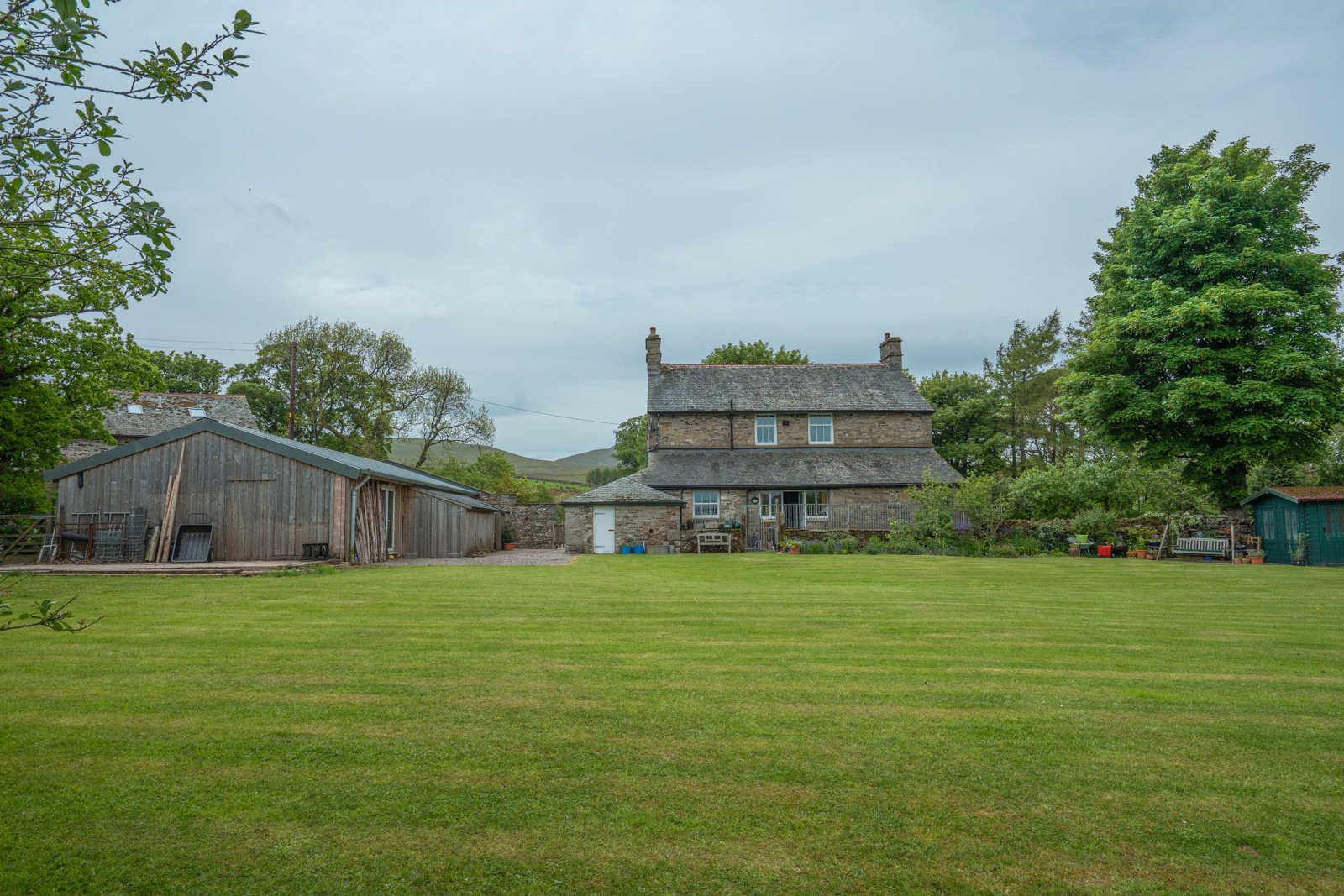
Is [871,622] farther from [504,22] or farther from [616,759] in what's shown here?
[504,22]

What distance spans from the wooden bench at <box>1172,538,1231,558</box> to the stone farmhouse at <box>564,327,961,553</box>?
8612 mm

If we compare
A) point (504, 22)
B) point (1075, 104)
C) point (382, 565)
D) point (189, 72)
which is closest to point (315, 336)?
point (382, 565)

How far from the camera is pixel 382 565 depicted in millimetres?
19656

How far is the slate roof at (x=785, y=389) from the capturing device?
114ft

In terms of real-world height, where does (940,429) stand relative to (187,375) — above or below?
below

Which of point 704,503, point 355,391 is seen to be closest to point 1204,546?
point 704,503

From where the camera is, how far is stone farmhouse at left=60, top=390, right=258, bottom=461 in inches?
1526

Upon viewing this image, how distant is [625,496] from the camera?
2917 centimetres

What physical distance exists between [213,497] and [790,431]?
23334 mm

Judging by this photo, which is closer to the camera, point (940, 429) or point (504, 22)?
point (504, 22)

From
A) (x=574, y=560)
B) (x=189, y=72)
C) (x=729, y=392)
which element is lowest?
(x=574, y=560)

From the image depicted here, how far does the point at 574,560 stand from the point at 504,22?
14963mm

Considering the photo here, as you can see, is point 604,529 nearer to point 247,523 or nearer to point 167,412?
point 247,523

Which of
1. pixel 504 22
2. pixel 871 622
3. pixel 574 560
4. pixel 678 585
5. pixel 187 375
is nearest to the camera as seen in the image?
pixel 871 622
